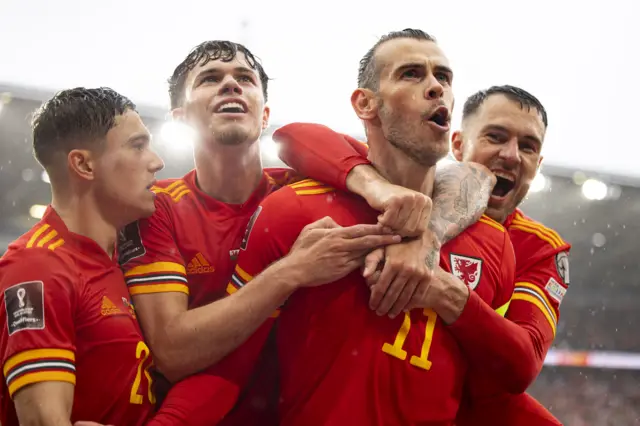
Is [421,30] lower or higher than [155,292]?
higher

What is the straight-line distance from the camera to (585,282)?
1216 centimetres

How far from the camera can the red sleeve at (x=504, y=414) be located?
2.16 metres

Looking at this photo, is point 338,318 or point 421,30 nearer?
point 338,318

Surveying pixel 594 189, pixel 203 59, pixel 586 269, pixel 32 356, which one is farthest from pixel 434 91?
pixel 586 269

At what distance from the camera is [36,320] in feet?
5.33

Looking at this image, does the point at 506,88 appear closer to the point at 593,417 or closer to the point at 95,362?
the point at 95,362

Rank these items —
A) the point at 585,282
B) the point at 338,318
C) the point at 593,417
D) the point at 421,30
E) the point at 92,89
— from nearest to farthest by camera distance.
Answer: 1. the point at 338,318
2. the point at 92,89
3. the point at 421,30
4. the point at 593,417
5. the point at 585,282

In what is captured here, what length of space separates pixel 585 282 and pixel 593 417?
2.47 m

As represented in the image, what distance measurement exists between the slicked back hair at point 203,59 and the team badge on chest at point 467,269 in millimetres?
1050

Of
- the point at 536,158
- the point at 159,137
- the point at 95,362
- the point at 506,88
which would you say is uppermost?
the point at 506,88

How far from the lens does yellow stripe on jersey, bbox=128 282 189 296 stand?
1.89 metres

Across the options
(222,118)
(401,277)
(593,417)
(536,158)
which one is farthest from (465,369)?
(593,417)

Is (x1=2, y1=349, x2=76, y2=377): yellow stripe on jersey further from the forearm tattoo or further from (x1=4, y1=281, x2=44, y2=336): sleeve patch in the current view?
the forearm tattoo

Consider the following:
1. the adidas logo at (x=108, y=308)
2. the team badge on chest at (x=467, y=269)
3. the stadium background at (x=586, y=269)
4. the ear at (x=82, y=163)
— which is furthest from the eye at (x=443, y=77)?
the stadium background at (x=586, y=269)
